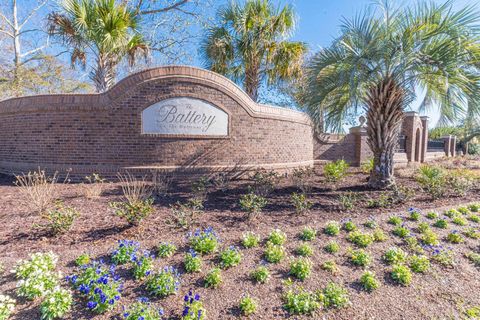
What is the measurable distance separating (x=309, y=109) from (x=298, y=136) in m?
2.97

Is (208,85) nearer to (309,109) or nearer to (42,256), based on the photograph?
(309,109)

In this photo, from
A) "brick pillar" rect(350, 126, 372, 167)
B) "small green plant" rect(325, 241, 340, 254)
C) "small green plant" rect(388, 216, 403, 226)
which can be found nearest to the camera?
"small green plant" rect(325, 241, 340, 254)

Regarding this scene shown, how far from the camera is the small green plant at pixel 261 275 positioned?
2816 mm

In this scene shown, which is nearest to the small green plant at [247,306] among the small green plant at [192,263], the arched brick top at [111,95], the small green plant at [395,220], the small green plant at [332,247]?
the small green plant at [192,263]

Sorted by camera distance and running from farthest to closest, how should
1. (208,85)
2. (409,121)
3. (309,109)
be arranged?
(409,121), (208,85), (309,109)

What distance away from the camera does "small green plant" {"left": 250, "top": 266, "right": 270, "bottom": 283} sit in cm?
282

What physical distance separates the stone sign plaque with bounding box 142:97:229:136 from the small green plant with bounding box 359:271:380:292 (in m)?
5.84

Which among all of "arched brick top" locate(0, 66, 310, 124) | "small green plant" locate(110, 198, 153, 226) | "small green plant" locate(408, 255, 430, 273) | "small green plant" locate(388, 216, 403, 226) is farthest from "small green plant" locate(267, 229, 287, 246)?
"arched brick top" locate(0, 66, 310, 124)

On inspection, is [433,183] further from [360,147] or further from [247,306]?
[360,147]

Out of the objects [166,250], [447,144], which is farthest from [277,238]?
[447,144]

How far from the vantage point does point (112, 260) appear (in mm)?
2922

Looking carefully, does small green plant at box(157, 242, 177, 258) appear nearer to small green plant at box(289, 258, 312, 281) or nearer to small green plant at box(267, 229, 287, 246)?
small green plant at box(267, 229, 287, 246)

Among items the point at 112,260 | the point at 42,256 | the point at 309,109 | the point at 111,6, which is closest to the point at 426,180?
the point at 309,109

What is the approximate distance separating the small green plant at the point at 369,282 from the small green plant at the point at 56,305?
3.17m
